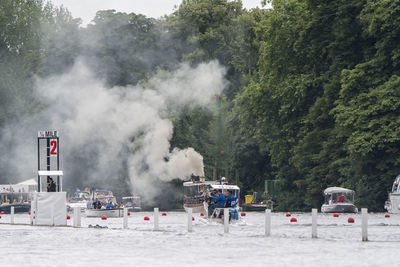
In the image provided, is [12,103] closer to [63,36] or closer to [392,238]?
[63,36]

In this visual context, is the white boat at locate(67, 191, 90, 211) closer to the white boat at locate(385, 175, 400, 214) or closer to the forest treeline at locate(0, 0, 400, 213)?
the forest treeline at locate(0, 0, 400, 213)

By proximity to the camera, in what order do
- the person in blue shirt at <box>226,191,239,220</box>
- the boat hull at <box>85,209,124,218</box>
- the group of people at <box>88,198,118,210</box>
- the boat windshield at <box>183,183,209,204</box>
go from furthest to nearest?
the boat windshield at <box>183,183,209,204</box> → the group of people at <box>88,198,118,210</box> → the boat hull at <box>85,209,124,218</box> → the person in blue shirt at <box>226,191,239,220</box>

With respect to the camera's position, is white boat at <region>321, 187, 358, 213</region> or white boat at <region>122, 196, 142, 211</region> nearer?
white boat at <region>321, 187, 358, 213</region>

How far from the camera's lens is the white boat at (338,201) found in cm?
7044

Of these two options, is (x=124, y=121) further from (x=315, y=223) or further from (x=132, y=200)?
(x=315, y=223)

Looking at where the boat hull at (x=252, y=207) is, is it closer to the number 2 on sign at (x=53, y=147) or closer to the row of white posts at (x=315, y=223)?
the number 2 on sign at (x=53, y=147)

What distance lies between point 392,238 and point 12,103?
85060 millimetres

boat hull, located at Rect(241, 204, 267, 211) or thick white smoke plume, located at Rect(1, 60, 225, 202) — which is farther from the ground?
thick white smoke plume, located at Rect(1, 60, 225, 202)

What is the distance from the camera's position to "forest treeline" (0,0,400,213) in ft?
212

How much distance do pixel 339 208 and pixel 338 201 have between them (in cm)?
51

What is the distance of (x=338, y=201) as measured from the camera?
71.1 metres

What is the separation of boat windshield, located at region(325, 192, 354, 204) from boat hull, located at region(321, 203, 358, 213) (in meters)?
0.43

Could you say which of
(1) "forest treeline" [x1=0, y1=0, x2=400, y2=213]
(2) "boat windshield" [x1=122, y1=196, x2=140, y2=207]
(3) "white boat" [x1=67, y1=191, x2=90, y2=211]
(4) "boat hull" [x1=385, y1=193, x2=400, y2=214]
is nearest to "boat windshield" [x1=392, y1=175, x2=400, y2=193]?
(4) "boat hull" [x1=385, y1=193, x2=400, y2=214]

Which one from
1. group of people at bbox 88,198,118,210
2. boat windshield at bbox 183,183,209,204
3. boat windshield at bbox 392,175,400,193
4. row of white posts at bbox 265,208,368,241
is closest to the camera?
row of white posts at bbox 265,208,368,241
